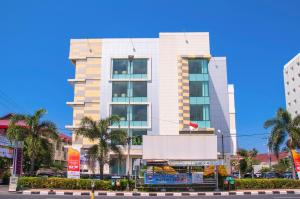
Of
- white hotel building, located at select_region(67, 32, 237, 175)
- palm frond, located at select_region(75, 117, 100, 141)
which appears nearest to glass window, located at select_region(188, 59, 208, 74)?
white hotel building, located at select_region(67, 32, 237, 175)

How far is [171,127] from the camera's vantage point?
51.7 m

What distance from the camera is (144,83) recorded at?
177ft

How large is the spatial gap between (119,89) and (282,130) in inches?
969

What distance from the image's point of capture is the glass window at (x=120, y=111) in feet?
172

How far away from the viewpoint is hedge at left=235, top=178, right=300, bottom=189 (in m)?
30.9

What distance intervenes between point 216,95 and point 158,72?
16514 mm

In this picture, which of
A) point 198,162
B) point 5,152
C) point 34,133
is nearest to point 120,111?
point 5,152

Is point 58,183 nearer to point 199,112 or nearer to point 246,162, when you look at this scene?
point 199,112

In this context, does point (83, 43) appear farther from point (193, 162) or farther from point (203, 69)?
point (193, 162)

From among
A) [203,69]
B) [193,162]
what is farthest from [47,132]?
[203,69]

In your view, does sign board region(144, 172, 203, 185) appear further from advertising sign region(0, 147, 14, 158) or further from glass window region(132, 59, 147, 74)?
glass window region(132, 59, 147, 74)

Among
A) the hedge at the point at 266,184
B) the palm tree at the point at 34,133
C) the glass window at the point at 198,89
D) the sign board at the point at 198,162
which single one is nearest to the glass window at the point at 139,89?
the glass window at the point at 198,89

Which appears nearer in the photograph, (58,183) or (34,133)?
(58,183)

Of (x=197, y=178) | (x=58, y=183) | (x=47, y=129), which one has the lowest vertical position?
(x=58, y=183)
